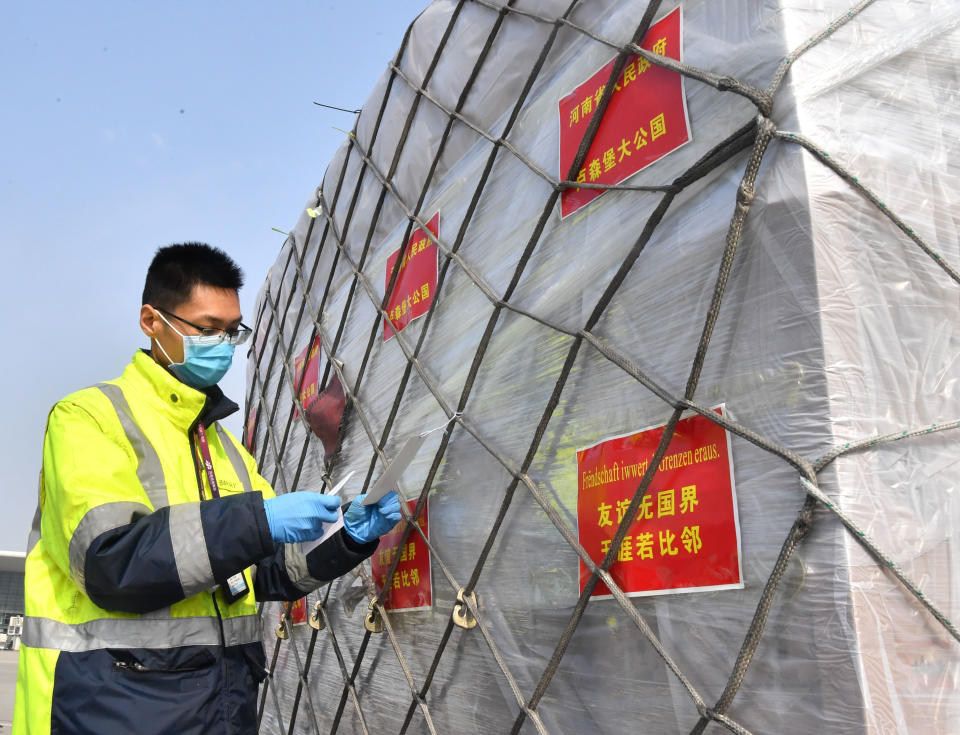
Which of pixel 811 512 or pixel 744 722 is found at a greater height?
pixel 811 512

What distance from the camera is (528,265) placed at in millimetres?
1126

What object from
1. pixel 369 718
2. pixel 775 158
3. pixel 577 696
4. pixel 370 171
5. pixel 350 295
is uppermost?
pixel 370 171

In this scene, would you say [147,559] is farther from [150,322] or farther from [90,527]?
[150,322]

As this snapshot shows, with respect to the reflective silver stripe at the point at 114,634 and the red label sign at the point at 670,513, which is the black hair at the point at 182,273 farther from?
the red label sign at the point at 670,513

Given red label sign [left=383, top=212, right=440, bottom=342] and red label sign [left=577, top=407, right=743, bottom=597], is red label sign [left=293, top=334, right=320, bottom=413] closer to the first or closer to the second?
red label sign [left=383, top=212, right=440, bottom=342]

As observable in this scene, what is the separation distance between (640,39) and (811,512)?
628 mm

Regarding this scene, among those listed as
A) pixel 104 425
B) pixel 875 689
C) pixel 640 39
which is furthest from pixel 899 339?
pixel 104 425

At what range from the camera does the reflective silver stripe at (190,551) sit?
0.97 meters

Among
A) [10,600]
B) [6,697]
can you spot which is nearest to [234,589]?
[6,697]

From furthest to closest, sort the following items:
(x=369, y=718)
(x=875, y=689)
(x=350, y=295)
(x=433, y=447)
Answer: (x=350, y=295), (x=369, y=718), (x=433, y=447), (x=875, y=689)

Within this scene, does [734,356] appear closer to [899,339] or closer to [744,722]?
[899,339]

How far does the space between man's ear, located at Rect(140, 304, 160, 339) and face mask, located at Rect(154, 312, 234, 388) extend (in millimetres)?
13

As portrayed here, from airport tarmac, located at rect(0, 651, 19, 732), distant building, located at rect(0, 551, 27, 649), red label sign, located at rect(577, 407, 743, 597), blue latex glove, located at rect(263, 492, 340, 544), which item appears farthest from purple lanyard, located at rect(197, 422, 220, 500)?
distant building, located at rect(0, 551, 27, 649)

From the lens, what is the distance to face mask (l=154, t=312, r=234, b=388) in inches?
50.2
